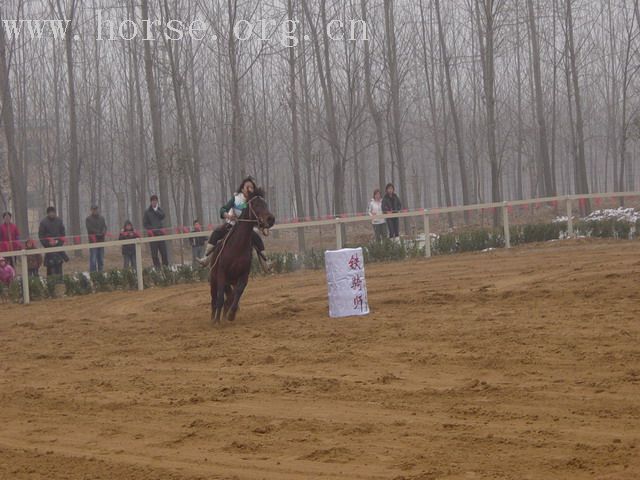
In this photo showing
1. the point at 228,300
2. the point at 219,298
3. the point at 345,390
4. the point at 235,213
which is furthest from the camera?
the point at 228,300

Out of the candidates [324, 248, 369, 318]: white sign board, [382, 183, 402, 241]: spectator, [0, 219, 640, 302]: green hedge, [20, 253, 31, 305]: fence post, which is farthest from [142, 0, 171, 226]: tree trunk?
[324, 248, 369, 318]: white sign board

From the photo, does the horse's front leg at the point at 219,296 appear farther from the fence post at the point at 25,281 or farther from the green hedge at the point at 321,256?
the green hedge at the point at 321,256

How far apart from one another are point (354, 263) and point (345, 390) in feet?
19.0

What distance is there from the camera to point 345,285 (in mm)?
14406

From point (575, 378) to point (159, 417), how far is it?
379cm

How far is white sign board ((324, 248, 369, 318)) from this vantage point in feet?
47.2

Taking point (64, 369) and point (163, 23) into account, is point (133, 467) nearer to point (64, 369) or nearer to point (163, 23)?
point (64, 369)

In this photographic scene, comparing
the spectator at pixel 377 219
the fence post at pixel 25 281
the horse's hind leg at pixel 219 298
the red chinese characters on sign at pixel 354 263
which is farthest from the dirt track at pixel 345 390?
the spectator at pixel 377 219

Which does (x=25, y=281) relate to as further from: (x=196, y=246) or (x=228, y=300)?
(x=228, y=300)

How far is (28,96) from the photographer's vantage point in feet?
135

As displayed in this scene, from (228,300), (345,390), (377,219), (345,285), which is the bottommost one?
(345,390)

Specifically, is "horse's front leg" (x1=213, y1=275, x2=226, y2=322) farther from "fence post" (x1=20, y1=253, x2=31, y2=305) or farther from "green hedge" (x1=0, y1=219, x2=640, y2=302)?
"green hedge" (x1=0, y1=219, x2=640, y2=302)

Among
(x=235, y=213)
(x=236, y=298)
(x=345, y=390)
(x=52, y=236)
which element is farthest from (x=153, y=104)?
(x=345, y=390)

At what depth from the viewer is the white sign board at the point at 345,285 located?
14383 millimetres
